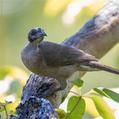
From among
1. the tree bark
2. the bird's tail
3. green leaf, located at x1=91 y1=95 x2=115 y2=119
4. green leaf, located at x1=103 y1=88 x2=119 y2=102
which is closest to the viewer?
green leaf, located at x1=103 y1=88 x2=119 y2=102

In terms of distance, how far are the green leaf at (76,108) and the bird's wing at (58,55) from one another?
4.44 feet

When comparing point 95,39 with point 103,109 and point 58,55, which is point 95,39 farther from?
point 103,109

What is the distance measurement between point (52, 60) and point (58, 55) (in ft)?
0.20

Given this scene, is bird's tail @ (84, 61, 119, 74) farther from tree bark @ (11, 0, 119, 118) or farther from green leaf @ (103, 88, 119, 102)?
green leaf @ (103, 88, 119, 102)

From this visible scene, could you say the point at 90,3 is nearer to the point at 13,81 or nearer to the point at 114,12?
the point at 114,12

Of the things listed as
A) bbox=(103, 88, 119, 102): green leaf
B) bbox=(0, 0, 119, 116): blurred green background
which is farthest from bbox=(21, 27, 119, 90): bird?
bbox=(0, 0, 119, 116): blurred green background

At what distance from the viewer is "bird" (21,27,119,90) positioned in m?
3.88

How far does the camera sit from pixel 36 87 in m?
3.47

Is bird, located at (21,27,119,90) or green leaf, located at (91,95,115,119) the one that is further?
bird, located at (21,27,119,90)

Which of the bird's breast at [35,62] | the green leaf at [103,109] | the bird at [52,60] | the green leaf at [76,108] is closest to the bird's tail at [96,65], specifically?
the bird at [52,60]

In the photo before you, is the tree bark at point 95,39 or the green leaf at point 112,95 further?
the tree bark at point 95,39

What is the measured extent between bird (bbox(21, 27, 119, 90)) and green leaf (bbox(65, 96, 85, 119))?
132 cm

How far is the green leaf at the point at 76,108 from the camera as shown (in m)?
2.44

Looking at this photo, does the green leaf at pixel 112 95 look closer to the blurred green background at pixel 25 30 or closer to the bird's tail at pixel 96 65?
the bird's tail at pixel 96 65
